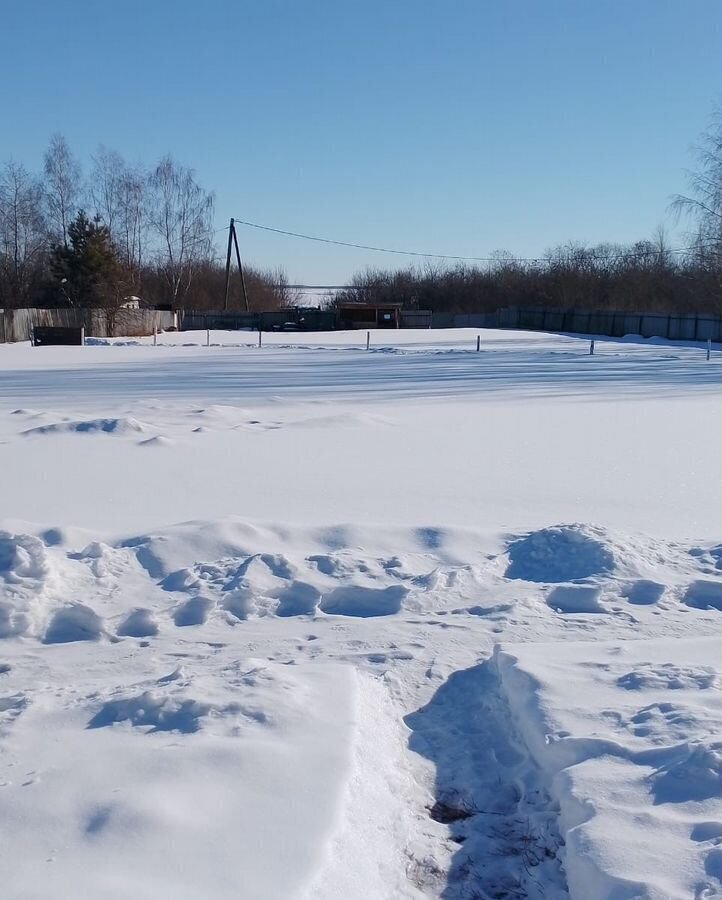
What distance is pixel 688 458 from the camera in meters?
10.7

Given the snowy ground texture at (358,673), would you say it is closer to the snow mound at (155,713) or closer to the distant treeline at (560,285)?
the snow mound at (155,713)

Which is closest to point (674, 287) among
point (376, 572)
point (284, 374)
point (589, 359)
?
point (589, 359)

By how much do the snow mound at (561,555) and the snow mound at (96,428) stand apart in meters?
7.14

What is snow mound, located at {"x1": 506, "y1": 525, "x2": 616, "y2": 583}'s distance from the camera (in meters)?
5.98

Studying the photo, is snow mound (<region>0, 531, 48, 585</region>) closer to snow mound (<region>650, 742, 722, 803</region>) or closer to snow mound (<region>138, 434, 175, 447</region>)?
snow mound (<region>650, 742, 722, 803</region>)

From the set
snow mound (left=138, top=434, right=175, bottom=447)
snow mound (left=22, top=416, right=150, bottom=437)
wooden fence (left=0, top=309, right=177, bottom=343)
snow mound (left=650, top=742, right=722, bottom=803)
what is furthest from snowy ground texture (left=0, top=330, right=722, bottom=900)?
wooden fence (left=0, top=309, right=177, bottom=343)

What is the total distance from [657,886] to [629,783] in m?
0.59

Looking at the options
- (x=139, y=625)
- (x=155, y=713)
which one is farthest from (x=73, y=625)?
(x=155, y=713)

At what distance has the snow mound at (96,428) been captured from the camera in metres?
12.1

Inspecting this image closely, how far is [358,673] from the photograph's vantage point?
4504 millimetres

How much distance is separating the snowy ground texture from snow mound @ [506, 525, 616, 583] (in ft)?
0.07

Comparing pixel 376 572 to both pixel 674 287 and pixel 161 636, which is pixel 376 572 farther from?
pixel 674 287

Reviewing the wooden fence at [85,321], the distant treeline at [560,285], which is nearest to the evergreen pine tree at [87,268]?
the wooden fence at [85,321]

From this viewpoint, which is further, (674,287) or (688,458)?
(674,287)
